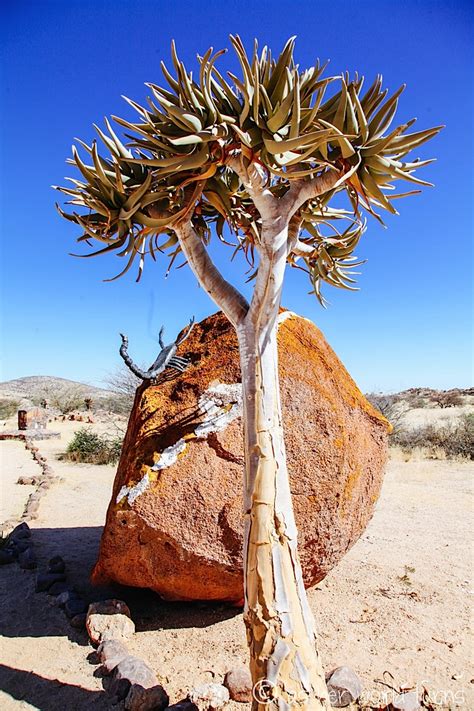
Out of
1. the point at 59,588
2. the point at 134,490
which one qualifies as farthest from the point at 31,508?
the point at 134,490

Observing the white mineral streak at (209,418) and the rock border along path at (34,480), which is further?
the rock border along path at (34,480)

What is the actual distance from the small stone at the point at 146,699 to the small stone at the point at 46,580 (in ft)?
7.07

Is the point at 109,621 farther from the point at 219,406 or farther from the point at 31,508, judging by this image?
the point at 31,508

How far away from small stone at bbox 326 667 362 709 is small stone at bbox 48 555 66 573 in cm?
315

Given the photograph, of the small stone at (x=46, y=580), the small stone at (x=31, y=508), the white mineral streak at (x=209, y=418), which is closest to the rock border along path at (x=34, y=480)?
the small stone at (x=31, y=508)

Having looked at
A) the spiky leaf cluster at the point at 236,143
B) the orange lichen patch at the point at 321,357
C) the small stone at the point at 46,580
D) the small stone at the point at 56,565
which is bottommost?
the small stone at the point at 46,580

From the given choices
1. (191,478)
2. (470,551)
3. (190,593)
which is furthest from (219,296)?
(470,551)

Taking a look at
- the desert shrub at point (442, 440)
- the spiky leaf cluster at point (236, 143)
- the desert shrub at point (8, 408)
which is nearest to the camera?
the spiky leaf cluster at point (236, 143)

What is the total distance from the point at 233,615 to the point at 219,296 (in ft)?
9.64

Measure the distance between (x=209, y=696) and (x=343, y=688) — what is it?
879 millimetres

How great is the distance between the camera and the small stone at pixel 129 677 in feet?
10.5

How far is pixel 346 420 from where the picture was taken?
14.6ft

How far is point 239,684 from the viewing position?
3.23m

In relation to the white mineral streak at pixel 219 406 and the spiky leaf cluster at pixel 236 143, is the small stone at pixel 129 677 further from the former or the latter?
the spiky leaf cluster at pixel 236 143
